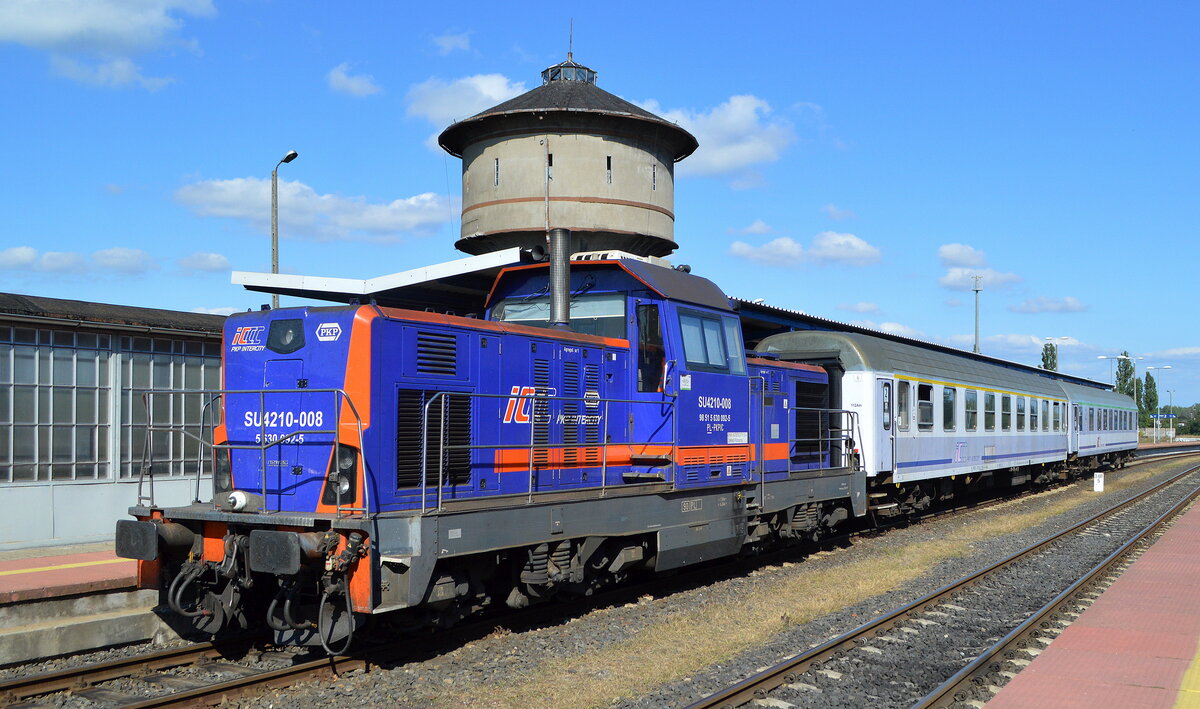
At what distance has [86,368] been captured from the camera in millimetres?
12227

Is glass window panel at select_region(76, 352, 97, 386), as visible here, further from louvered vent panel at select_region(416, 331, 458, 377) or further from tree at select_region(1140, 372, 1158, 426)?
tree at select_region(1140, 372, 1158, 426)

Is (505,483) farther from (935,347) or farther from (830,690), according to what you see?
(935,347)

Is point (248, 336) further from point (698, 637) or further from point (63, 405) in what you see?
point (63, 405)

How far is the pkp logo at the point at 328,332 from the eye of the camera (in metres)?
7.09

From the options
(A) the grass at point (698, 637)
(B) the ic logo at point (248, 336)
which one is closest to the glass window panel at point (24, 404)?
(B) the ic logo at point (248, 336)

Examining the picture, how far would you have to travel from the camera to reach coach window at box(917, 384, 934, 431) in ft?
54.2

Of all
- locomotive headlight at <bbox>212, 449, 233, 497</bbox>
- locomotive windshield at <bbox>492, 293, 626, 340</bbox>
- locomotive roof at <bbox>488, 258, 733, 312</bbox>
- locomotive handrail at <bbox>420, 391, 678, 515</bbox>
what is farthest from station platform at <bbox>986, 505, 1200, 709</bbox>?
locomotive headlight at <bbox>212, 449, 233, 497</bbox>

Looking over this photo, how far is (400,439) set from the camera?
721 cm

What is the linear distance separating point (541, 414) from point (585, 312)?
1493mm

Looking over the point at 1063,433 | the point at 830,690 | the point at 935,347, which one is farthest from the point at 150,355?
the point at 1063,433

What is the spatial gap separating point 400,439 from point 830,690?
3.81 m

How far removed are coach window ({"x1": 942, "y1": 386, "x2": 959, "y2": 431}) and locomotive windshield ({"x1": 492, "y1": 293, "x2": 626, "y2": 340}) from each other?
34.5 feet

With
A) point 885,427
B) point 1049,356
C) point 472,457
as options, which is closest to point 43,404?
point 472,457

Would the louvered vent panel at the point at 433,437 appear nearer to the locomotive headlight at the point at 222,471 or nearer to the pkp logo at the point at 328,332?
the pkp logo at the point at 328,332
